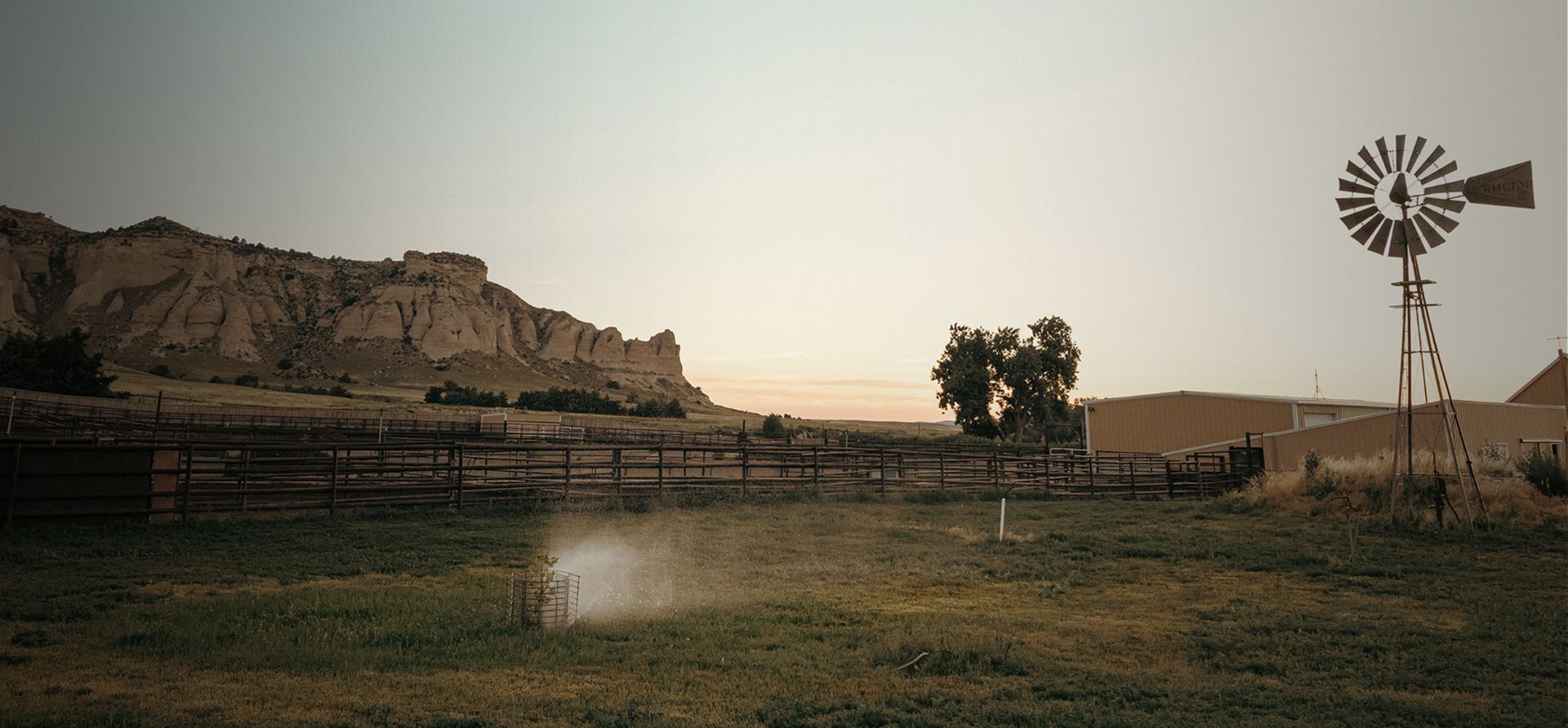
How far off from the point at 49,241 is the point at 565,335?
75.2m

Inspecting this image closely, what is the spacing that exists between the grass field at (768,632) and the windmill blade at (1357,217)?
23.4 ft

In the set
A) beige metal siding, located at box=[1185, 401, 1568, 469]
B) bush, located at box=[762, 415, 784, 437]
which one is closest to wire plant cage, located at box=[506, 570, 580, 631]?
beige metal siding, located at box=[1185, 401, 1568, 469]

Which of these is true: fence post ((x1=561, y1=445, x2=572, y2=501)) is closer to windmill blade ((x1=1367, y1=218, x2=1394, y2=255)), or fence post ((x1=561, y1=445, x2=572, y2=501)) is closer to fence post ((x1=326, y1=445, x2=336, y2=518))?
fence post ((x1=326, y1=445, x2=336, y2=518))

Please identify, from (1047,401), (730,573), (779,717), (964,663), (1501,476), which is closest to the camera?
(779,717)

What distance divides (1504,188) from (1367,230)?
7.60 ft

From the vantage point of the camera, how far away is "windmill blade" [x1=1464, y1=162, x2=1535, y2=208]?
1549 centimetres

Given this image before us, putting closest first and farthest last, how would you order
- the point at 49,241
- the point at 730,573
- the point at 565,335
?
the point at 730,573
the point at 49,241
the point at 565,335

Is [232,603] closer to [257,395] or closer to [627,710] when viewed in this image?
[627,710]

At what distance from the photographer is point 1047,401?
59.7 meters

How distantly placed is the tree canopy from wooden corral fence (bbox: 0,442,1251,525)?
29.9 m

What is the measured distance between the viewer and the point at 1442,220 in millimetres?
16328

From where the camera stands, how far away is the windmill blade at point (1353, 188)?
17078mm

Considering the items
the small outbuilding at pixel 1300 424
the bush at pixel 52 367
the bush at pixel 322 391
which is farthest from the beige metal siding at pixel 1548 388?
the bush at pixel 322 391

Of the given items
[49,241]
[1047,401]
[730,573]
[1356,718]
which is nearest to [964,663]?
[1356,718]
